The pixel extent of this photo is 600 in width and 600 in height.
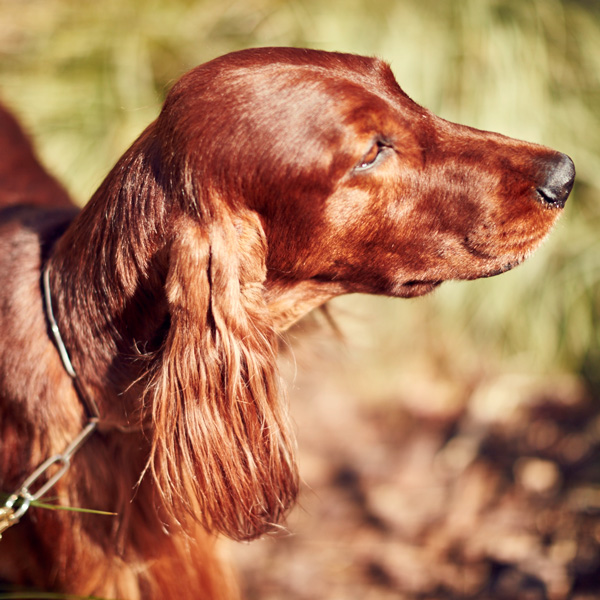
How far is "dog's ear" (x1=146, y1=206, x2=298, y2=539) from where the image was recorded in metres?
1.67

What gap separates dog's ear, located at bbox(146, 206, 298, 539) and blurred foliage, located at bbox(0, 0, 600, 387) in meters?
2.47

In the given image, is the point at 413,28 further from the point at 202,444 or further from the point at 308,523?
the point at 202,444

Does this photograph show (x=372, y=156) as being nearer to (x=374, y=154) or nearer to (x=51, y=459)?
(x=374, y=154)

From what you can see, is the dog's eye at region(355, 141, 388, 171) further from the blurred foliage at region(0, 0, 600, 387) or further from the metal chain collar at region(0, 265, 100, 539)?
the blurred foliage at region(0, 0, 600, 387)

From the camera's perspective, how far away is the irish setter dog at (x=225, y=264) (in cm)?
167

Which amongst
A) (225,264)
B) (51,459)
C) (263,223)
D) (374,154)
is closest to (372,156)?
(374,154)

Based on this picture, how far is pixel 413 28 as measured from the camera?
4.20 meters

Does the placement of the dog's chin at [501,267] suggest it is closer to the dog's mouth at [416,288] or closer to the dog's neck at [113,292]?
the dog's mouth at [416,288]

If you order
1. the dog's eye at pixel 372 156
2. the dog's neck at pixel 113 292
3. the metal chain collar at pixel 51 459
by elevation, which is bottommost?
the metal chain collar at pixel 51 459

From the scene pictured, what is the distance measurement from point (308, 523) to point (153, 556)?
1409 mm

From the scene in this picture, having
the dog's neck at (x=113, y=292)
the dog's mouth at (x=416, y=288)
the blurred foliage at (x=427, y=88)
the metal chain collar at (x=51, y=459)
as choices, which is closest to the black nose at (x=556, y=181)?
the dog's mouth at (x=416, y=288)

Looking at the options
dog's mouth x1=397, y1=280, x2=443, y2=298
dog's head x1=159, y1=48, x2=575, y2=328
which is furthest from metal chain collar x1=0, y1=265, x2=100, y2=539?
dog's mouth x1=397, y1=280, x2=443, y2=298

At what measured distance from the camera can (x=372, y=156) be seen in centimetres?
172

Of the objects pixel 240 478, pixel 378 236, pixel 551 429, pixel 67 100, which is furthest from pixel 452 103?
pixel 240 478
